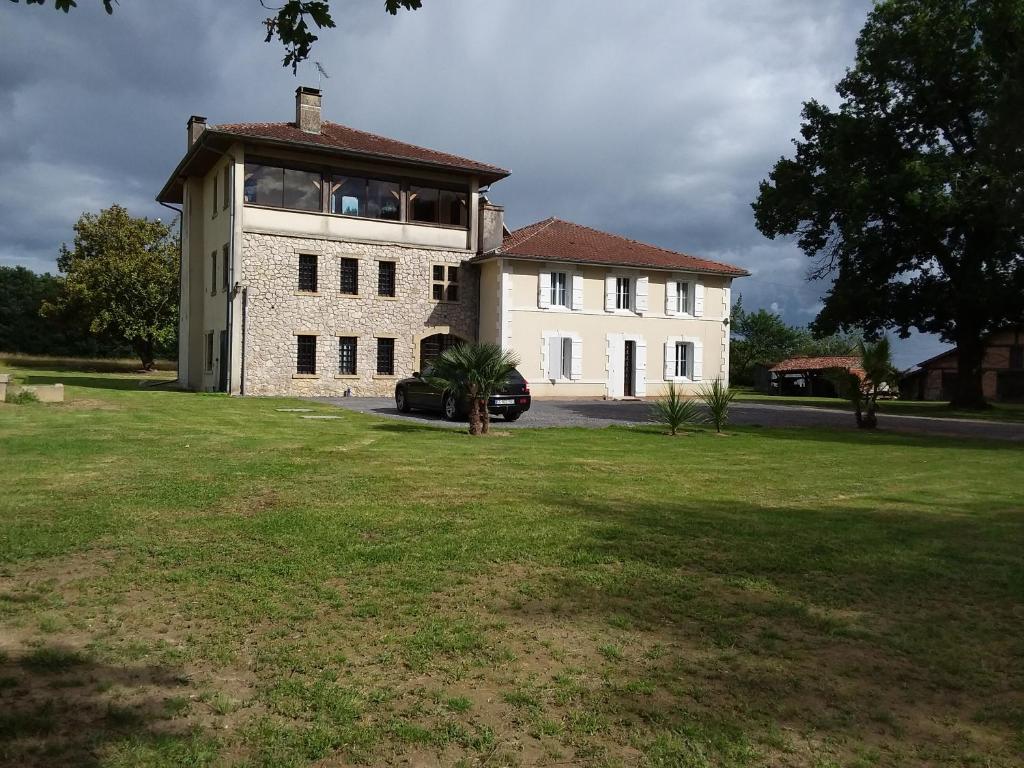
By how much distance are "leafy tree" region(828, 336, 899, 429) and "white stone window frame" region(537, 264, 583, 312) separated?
1360 cm

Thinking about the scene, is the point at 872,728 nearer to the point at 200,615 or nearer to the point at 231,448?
the point at 200,615

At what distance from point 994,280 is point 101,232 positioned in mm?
50299

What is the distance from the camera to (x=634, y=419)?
2234 cm

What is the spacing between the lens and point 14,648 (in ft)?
12.8

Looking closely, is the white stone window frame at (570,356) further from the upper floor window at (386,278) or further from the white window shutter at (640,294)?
the upper floor window at (386,278)

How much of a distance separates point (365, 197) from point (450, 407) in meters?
13.5

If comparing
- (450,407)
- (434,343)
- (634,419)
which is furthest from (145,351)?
(634,419)

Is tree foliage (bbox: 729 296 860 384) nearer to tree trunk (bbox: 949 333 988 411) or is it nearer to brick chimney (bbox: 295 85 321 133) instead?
tree trunk (bbox: 949 333 988 411)

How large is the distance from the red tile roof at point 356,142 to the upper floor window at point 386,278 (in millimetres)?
4104

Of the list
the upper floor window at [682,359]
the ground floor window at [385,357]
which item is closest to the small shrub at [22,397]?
the ground floor window at [385,357]

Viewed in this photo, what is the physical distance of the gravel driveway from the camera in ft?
67.5

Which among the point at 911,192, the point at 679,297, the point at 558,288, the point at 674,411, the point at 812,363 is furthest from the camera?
the point at 812,363

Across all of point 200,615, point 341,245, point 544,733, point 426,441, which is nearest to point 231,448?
point 426,441

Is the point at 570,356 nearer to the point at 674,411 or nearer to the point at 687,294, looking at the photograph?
the point at 687,294
